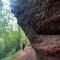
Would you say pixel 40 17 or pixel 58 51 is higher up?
pixel 40 17

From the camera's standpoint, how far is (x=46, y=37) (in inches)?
165

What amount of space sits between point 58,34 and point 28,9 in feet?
6.78

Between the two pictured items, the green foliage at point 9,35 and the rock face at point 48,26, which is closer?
the rock face at point 48,26

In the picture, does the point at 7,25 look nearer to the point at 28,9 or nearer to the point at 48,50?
the point at 28,9

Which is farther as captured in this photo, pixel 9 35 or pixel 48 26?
pixel 9 35

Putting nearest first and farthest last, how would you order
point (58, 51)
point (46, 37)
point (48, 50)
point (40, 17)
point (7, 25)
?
point (58, 51) → point (48, 50) → point (46, 37) → point (40, 17) → point (7, 25)

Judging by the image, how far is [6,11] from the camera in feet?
48.6

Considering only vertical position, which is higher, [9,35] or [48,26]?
[48,26]

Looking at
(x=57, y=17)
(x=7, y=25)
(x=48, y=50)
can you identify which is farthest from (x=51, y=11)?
(x=7, y=25)

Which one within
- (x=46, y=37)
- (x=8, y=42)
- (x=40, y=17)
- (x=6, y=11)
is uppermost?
(x=6, y=11)

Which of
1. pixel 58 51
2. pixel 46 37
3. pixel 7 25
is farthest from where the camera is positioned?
pixel 7 25

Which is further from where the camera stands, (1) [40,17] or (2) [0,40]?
(2) [0,40]

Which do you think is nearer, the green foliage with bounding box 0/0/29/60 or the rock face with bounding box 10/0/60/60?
the rock face with bounding box 10/0/60/60

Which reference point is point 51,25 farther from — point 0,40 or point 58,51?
point 0,40
